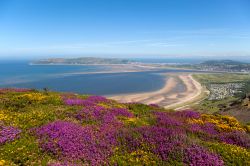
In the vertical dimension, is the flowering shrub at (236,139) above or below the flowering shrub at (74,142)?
below

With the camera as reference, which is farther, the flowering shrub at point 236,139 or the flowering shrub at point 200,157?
the flowering shrub at point 236,139

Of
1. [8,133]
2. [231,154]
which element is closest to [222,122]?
[231,154]

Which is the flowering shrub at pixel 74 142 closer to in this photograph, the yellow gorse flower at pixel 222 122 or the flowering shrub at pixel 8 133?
the flowering shrub at pixel 8 133

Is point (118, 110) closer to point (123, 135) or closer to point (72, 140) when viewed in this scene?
point (123, 135)

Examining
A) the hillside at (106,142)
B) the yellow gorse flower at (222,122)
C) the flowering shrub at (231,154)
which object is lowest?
the yellow gorse flower at (222,122)

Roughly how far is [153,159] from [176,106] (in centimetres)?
8745

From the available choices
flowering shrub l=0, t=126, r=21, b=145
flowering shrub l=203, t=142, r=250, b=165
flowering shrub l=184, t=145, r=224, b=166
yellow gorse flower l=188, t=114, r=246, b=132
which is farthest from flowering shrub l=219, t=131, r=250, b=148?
flowering shrub l=0, t=126, r=21, b=145

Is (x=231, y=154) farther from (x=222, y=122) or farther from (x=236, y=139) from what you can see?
(x=222, y=122)

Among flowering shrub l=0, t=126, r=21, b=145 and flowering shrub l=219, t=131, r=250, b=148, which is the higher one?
flowering shrub l=0, t=126, r=21, b=145

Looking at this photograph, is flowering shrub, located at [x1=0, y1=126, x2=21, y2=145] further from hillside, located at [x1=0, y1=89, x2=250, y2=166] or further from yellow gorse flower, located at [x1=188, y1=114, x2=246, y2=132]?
yellow gorse flower, located at [x1=188, y1=114, x2=246, y2=132]

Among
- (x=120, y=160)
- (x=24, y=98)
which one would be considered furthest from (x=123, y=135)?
(x=24, y=98)

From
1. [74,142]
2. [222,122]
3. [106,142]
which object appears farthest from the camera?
[222,122]

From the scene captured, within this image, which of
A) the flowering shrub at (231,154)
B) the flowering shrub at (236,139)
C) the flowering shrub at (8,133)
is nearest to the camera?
the flowering shrub at (231,154)

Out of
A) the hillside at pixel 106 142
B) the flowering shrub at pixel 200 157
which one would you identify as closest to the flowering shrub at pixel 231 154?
the hillside at pixel 106 142
